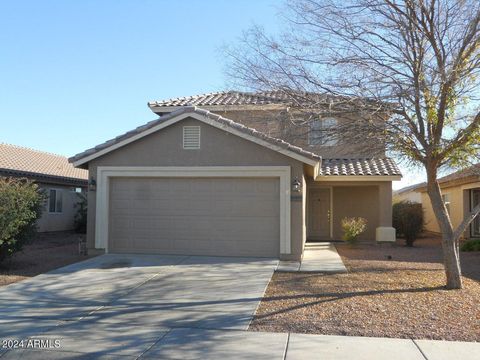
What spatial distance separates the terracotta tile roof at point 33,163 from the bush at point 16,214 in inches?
342

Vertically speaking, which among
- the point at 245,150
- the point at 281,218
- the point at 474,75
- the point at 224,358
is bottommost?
the point at 224,358

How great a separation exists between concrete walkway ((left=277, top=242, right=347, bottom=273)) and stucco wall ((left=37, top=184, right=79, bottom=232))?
40.4 feet

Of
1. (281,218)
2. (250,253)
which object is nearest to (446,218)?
(281,218)

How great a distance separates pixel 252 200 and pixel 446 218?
4.99 metres

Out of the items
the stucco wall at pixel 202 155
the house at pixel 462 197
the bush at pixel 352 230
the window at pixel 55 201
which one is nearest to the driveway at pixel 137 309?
the stucco wall at pixel 202 155

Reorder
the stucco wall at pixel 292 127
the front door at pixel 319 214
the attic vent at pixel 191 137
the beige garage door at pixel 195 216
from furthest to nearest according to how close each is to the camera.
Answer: the front door at pixel 319 214 → the attic vent at pixel 191 137 → the beige garage door at pixel 195 216 → the stucco wall at pixel 292 127

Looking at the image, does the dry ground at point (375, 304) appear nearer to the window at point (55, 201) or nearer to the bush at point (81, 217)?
the bush at point (81, 217)

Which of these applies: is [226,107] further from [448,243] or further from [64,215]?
[64,215]

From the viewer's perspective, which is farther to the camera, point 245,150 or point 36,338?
point 245,150

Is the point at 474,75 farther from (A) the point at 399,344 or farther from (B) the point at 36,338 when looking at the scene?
(B) the point at 36,338

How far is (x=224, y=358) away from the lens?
18.8 ft

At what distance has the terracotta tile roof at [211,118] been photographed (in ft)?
40.1

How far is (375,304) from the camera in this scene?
8070mm

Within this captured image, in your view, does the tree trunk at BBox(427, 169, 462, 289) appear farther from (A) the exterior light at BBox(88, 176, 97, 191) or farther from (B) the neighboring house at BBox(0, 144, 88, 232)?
(B) the neighboring house at BBox(0, 144, 88, 232)
